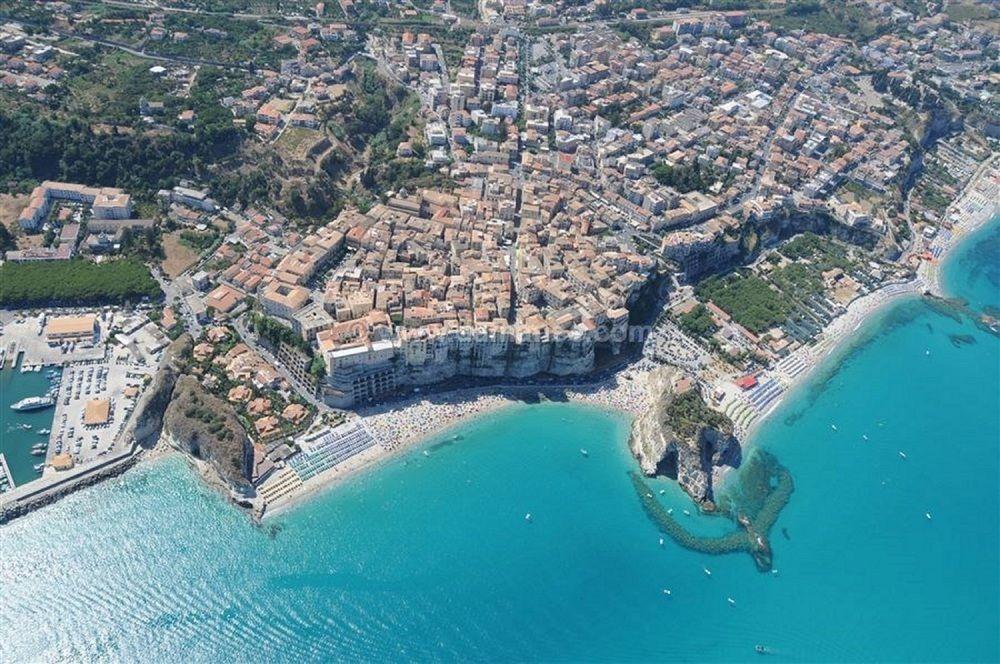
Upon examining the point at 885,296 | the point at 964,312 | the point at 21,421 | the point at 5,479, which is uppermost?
the point at 885,296

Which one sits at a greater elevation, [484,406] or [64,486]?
[484,406]

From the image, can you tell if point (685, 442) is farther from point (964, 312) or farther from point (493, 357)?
point (964, 312)

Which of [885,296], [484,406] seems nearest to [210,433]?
[484,406]

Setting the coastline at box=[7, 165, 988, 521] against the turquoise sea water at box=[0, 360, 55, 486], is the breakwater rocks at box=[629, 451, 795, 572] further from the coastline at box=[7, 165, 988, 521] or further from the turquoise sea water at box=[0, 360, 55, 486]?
the turquoise sea water at box=[0, 360, 55, 486]

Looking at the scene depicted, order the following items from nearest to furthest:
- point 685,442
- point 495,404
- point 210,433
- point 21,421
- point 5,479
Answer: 1. point 5,479
2. point 210,433
3. point 21,421
4. point 685,442
5. point 495,404

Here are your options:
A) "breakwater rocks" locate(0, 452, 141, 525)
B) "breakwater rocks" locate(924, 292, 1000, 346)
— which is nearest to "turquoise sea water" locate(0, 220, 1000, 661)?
"breakwater rocks" locate(0, 452, 141, 525)

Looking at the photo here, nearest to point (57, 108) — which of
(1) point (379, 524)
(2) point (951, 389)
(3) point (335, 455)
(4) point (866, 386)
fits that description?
(3) point (335, 455)
